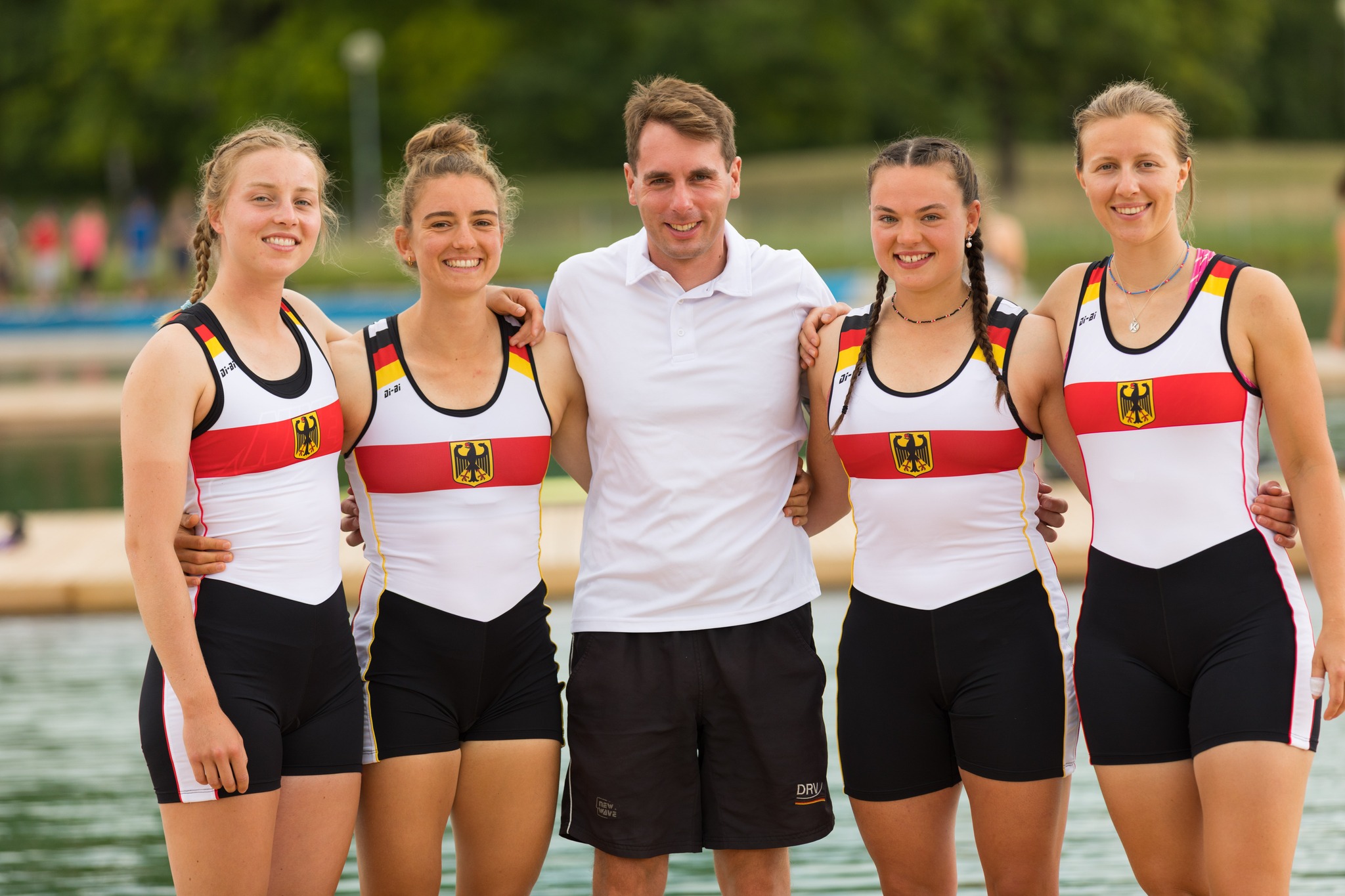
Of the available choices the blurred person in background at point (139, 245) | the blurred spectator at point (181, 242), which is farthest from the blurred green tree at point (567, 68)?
the blurred person in background at point (139, 245)

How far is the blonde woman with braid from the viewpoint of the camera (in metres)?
3.46

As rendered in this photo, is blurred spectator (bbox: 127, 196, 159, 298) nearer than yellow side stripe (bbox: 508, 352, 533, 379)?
No

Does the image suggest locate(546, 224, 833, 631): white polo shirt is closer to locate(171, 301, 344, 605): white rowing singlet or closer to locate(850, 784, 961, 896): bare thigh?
locate(850, 784, 961, 896): bare thigh

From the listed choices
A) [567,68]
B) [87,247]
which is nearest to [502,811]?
[87,247]

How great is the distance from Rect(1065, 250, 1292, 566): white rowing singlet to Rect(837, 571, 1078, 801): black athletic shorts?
0.33 m

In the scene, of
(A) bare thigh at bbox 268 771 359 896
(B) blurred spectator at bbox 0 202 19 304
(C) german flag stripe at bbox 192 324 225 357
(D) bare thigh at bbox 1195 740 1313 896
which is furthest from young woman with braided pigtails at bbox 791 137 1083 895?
(B) blurred spectator at bbox 0 202 19 304

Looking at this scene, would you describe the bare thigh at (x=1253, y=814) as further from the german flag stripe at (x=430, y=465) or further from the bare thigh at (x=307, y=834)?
the bare thigh at (x=307, y=834)

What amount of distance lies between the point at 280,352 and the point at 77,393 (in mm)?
14038

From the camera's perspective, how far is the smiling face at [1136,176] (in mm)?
3660

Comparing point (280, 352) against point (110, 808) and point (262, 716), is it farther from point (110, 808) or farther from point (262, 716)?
point (110, 808)

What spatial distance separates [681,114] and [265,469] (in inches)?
54.9

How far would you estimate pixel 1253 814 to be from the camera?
338 cm

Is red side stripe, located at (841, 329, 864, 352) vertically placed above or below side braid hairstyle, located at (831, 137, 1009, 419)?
below

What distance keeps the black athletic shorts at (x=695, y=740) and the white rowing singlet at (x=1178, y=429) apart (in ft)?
3.18
